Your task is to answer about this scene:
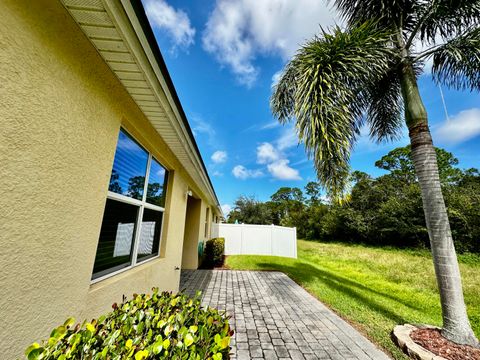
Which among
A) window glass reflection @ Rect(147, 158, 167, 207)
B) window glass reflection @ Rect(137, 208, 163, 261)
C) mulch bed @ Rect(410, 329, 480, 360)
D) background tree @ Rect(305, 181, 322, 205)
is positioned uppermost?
background tree @ Rect(305, 181, 322, 205)

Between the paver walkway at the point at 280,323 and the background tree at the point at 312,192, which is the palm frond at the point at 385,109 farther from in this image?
the background tree at the point at 312,192

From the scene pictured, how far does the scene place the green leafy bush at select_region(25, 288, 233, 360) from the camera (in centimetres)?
98

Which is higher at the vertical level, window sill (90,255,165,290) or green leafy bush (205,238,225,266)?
window sill (90,255,165,290)

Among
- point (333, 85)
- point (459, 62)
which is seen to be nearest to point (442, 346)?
point (333, 85)

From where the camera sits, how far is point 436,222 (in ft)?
11.0

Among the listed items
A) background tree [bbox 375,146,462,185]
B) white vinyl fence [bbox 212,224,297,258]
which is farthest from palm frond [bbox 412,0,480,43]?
background tree [bbox 375,146,462,185]

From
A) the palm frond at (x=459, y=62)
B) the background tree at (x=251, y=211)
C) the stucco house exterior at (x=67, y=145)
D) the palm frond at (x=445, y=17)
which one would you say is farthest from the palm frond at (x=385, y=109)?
the background tree at (x=251, y=211)

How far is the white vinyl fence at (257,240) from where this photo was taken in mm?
12906

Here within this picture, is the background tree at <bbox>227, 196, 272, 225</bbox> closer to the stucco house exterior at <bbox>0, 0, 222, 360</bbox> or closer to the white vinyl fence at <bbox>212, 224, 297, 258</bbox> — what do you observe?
the white vinyl fence at <bbox>212, 224, 297, 258</bbox>

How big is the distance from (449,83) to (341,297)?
6.15m

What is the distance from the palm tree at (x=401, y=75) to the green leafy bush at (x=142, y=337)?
10.7ft

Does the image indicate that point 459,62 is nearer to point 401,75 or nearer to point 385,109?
point 401,75

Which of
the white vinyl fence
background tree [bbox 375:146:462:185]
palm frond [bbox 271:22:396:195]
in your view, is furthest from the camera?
background tree [bbox 375:146:462:185]

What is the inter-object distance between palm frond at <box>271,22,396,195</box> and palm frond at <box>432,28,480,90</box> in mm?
1115
